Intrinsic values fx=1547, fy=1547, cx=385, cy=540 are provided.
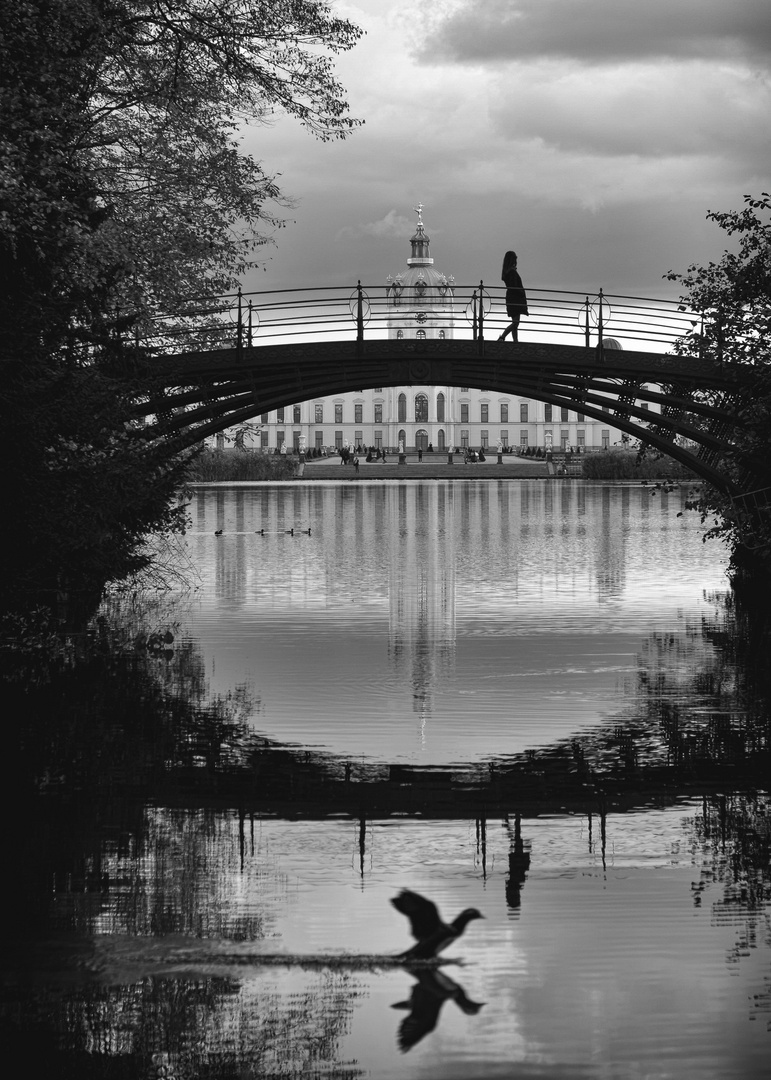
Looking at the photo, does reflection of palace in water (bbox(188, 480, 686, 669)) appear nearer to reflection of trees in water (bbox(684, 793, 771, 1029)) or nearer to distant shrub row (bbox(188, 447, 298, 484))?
reflection of trees in water (bbox(684, 793, 771, 1029))

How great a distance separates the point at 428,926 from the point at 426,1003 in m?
0.43

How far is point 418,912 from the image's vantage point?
25.7ft

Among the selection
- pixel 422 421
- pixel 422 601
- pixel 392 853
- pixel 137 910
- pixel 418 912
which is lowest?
pixel 137 910

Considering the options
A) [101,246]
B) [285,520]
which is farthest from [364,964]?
[285,520]

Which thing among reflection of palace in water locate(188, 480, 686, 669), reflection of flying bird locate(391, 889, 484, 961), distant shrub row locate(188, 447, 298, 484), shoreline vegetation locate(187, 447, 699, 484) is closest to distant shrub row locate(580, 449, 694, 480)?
shoreline vegetation locate(187, 447, 699, 484)

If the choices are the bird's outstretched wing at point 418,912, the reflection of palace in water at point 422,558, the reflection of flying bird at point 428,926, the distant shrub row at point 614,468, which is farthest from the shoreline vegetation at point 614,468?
the bird's outstretched wing at point 418,912

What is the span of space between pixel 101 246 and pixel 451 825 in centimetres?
1066

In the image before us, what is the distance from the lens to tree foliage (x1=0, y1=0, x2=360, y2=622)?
17.1m

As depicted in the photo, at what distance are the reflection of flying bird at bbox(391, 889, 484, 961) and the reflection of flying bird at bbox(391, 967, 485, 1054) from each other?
12cm

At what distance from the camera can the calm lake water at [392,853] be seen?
7.32 meters

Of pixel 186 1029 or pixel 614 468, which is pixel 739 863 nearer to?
pixel 186 1029

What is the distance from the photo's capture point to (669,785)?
12.4m

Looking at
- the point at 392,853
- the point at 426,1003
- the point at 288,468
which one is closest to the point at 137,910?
the point at 392,853

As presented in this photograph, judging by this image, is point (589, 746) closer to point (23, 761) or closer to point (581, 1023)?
point (23, 761)
